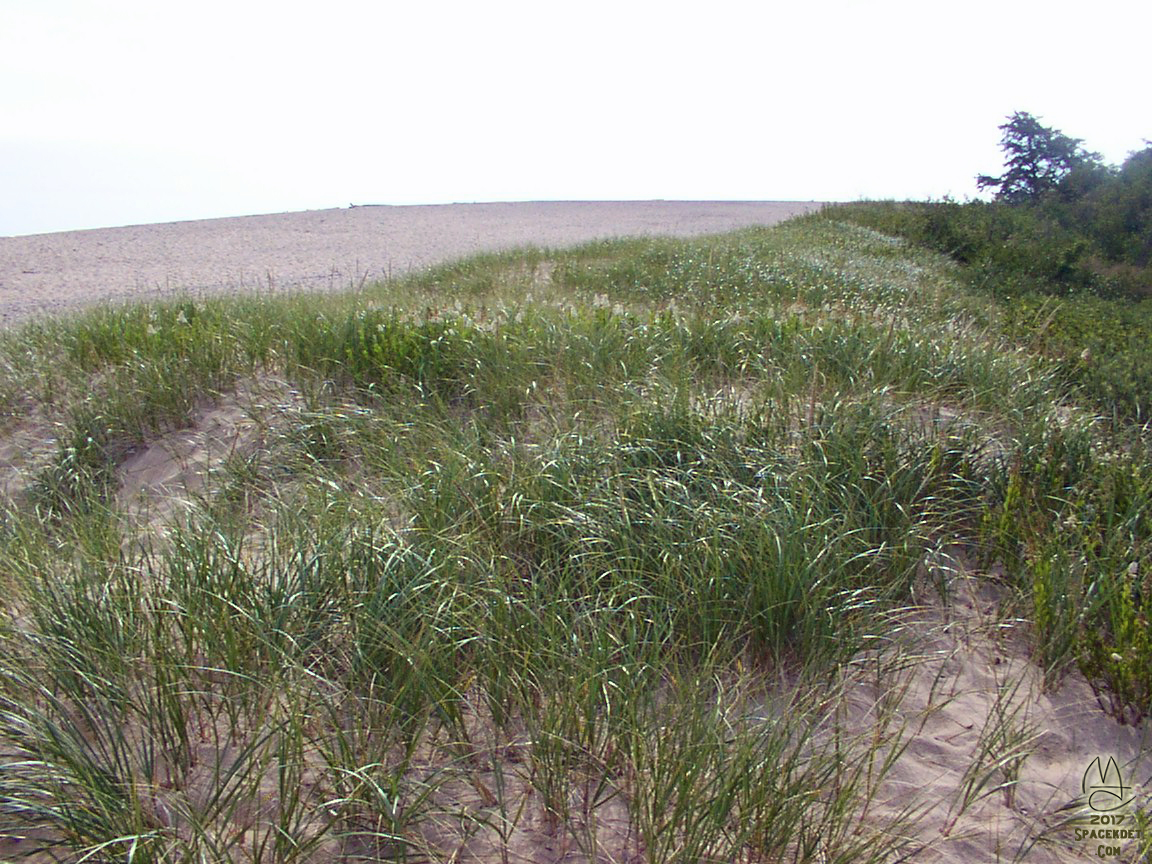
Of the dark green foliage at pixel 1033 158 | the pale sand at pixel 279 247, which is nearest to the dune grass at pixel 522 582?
the pale sand at pixel 279 247

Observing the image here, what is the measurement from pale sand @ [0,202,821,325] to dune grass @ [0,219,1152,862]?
3857mm

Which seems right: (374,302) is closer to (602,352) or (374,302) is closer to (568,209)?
(602,352)

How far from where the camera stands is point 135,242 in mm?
17531

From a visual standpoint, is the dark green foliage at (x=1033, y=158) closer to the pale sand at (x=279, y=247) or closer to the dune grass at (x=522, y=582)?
the pale sand at (x=279, y=247)

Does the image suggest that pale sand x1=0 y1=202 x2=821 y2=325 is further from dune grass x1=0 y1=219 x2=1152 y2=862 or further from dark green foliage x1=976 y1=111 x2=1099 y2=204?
dark green foliage x1=976 y1=111 x2=1099 y2=204

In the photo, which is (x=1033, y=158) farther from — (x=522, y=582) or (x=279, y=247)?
(x=522, y=582)

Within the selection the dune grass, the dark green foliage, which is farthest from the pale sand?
the dark green foliage

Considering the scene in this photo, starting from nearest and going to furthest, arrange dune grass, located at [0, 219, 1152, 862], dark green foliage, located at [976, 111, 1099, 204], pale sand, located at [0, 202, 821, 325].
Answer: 1. dune grass, located at [0, 219, 1152, 862]
2. pale sand, located at [0, 202, 821, 325]
3. dark green foliage, located at [976, 111, 1099, 204]

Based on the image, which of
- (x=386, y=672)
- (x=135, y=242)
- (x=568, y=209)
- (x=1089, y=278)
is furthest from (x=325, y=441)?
(x=568, y=209)

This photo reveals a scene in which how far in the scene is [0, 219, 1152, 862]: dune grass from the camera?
197cm

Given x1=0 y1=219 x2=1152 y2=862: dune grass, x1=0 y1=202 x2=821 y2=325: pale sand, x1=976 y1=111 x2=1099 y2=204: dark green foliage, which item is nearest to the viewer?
x1=0 y1=219 x2=1152 y2=862: dune grass

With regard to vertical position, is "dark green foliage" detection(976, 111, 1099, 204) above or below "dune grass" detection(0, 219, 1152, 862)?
above

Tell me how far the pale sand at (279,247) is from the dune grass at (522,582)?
386cm

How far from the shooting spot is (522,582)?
9.02 ft
